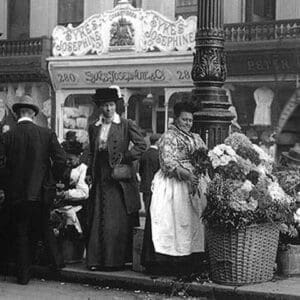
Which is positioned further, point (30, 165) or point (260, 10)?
point (260, 10)

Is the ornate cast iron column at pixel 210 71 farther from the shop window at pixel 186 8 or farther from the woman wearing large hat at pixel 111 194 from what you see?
the shop window at pixel 186 8

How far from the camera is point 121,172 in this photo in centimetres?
855

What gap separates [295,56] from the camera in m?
18.6

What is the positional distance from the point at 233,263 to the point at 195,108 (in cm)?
160

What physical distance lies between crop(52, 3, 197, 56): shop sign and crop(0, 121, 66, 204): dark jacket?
454 inches

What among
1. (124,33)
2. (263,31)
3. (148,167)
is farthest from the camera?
(124,33)

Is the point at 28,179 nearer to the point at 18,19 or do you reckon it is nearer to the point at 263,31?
the point at 263,31

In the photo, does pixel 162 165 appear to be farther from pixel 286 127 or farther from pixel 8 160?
pixel 286 127

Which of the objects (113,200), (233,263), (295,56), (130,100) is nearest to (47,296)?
(113,200)

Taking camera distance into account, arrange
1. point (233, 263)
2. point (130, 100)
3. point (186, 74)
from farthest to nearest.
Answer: point (130, 100)
point (186, 74)
point (233, 263)

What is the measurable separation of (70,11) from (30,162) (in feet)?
49.4

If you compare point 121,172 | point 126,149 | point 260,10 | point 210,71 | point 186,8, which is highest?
point 186,8

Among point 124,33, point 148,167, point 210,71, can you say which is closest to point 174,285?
point 210,71

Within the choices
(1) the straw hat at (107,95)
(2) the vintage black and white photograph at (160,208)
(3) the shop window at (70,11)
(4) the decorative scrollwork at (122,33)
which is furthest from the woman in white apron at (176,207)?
(3) the shop window at (70,11)
